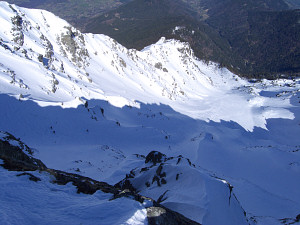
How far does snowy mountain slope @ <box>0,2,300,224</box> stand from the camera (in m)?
18.3

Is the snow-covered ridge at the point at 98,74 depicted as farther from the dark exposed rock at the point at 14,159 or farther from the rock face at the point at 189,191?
the rock face at the point at 189,191

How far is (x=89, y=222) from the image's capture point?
6.31 meters

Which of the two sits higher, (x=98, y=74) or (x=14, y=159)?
(x=14, y=159)

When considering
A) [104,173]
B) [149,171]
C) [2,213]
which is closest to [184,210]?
[149,171]

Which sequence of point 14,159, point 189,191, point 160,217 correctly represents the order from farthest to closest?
point 189,191 → point 14,159 → point 160,217

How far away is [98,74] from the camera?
56469mm

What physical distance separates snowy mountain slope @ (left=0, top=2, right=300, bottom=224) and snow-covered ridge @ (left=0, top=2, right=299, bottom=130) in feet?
0.87

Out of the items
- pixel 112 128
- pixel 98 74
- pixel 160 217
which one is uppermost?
pixel 160 217

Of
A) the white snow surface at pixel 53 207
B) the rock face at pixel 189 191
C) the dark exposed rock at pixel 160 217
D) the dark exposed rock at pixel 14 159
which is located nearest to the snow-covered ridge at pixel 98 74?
the dark exposed rock at pixel 14 159

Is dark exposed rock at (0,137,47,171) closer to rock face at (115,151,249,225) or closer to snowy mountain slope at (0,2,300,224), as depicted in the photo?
rock face at (115,151,249,225)

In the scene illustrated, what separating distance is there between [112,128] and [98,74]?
30.3m

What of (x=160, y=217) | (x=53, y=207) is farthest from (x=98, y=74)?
(x=160, y=217)

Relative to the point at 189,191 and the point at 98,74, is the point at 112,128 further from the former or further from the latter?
the point at 98,74

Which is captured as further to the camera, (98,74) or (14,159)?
(98,74)
